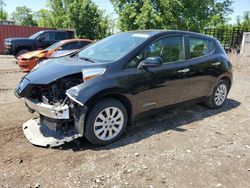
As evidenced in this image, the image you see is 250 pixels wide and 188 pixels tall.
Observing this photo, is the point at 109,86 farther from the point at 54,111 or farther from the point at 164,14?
the point at 164,14

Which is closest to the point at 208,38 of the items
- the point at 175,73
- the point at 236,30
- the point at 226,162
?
the point at 175,73

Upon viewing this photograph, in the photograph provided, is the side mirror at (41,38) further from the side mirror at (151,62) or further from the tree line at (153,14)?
the side mirror at (151,62)

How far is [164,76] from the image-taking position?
421 centimetres

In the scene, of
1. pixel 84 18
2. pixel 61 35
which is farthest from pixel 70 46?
pixel 84 18

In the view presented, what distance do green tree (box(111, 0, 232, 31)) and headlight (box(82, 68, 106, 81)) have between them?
16.4 metres

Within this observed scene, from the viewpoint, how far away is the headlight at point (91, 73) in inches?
139

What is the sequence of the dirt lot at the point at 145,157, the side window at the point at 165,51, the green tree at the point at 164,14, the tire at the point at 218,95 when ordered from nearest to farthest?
the dirt lot at the point at 145,157 < the side window at the point at 165,51 < the tire at the point at 218,95 < the green tree at the point at 164,14

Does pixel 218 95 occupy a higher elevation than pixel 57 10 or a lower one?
lower

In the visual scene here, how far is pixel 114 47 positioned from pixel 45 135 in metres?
1.81

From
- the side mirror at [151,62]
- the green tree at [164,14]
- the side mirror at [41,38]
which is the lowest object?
the side mirror at [151,62]

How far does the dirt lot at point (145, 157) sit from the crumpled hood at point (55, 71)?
3.21 ft

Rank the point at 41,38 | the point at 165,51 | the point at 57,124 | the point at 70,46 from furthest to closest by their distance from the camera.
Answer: the point at 41,38, the point at 70,46, the point at 165,51, the point at 57,124

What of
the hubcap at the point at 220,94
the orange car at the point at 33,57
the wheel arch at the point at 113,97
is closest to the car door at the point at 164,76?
the wheel arch at the point at 113,97

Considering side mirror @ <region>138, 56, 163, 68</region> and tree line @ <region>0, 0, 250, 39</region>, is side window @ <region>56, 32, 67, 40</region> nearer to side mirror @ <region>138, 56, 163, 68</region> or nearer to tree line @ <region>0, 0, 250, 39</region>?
tree line @ <region>0, 0, 250, 39</region>
